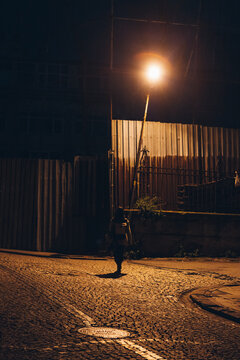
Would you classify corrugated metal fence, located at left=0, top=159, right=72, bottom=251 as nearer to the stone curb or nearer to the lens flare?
the lens flare

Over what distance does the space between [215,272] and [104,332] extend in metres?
6.99

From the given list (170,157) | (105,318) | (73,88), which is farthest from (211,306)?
(73,88)

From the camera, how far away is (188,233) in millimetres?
15352

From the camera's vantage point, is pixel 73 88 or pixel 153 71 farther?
pixel 73 88

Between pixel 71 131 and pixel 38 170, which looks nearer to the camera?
pixel 38 170

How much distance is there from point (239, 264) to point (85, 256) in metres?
5.10

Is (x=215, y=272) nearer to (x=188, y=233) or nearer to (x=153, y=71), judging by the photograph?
(x=188, y=233)

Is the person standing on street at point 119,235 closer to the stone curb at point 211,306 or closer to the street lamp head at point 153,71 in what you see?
the stone curb at point 211,306

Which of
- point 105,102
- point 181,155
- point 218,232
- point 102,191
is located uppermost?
point 105,102

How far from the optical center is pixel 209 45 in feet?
119

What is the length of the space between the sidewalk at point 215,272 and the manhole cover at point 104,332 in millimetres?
2091

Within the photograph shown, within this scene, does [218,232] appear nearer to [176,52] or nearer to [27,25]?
[176,52]

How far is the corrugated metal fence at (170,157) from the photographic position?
16.1 meters

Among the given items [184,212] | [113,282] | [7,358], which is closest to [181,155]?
[184,212]
